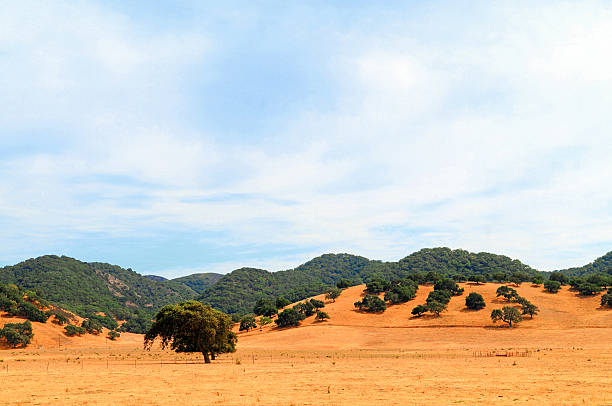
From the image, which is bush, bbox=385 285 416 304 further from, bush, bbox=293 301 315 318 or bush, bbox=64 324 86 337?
bush, bbox=64 324 86 337

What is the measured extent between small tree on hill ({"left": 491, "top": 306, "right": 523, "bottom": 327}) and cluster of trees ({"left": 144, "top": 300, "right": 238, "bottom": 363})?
78.1m

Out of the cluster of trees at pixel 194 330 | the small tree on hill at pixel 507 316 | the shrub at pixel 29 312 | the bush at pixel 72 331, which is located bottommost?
the small tree on hill at pixel 507 316

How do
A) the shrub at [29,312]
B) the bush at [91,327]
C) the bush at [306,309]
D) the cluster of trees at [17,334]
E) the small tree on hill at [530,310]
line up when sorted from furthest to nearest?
1. the bush at [91,327]
2. the bush at [306,309]
3. the shrub at [29,312]
4. the small tree on hill at [530,310]
5. the cluster of trees at [17,334]

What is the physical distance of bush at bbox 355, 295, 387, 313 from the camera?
134 meters

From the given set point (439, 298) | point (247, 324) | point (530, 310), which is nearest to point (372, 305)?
point (439, 298)

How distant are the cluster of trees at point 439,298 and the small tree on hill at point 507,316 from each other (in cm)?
1503

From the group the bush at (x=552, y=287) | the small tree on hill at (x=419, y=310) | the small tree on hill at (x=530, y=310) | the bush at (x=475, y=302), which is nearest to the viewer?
the small tree on hill at (x=530, y=310)

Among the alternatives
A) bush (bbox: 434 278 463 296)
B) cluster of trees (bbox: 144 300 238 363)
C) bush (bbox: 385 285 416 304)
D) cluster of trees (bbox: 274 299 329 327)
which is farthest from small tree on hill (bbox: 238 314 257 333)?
cluster of trees (bbox: 144 300 238 363)

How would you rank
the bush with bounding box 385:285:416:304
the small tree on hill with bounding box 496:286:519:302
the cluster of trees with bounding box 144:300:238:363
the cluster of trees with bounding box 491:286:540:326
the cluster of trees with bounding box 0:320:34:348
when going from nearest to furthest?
the cluster of trees with bounding box 144:300:238:363 → the cluster of trees with bounding box 0:320:34:348 → the cluster of trees with bounding box 491:286:540:326 → the small tree on hill with bounding box 496:286:519:302 → the bush with bounding box 385:285:416:304

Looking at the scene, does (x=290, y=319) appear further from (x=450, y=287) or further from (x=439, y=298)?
(x=450, y=287)

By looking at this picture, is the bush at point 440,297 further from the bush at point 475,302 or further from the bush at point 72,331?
the bush at point 72,331

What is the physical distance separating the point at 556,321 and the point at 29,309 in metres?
152

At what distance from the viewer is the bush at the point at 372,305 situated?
441 ft

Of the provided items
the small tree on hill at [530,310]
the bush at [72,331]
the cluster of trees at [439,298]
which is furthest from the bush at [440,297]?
the bush at [72,331]
